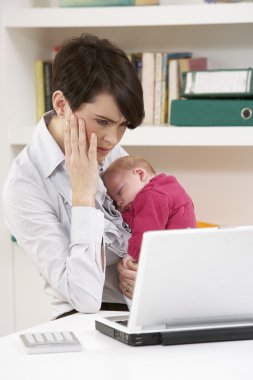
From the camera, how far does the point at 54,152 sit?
1947 millimetres

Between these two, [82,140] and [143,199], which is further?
[143,199]

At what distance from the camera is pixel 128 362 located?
132 centimetres

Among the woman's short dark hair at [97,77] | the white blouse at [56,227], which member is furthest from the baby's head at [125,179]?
the woman's short dark hair at [97,77]

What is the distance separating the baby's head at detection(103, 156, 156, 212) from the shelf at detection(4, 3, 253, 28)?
0.80m

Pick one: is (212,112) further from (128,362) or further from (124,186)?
(128,362)

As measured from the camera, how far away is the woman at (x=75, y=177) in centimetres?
183

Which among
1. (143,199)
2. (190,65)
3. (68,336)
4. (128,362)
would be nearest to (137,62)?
(190,65)

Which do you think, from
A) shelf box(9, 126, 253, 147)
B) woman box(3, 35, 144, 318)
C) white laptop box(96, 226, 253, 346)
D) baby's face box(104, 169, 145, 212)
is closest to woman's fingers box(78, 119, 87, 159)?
woman box(3, 35, 144, 318)

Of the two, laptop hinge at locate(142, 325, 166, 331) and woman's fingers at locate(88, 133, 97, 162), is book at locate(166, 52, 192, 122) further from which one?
laptop hinge at locate(142, 325, 166, 331)

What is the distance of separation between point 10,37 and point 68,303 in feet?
4.42

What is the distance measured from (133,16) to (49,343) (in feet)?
5.42

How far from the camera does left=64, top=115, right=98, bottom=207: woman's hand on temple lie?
6.16ft

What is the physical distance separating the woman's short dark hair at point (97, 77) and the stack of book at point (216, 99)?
31.9 inches

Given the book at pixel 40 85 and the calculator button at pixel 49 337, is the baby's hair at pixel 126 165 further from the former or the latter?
the book at pixel 40 85
